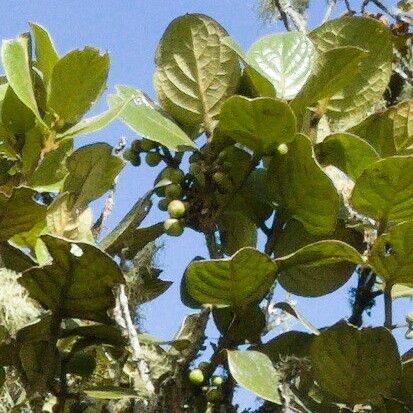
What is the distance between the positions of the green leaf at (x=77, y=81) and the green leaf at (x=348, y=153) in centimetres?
21

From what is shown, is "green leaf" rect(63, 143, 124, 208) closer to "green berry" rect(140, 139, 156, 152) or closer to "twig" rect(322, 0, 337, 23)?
"green berry" rect(140, 139, 156, 152)

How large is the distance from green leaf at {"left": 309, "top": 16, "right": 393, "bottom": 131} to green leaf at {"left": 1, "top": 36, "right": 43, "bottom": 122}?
0.27m

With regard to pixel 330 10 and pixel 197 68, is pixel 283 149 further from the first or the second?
pixel 330 10

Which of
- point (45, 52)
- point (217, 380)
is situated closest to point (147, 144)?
point (45, 52)

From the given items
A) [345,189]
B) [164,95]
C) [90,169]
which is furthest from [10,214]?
[345,189]

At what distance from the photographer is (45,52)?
88cm

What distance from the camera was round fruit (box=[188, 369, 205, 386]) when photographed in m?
0.76

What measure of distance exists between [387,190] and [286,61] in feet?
0.54

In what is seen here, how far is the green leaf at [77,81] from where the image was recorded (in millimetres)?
850

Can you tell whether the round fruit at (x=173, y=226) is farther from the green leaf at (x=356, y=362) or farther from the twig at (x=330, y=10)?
the twig at (x=330, y=10)

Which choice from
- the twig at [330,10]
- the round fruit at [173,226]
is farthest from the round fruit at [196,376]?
the twig at [330,10]

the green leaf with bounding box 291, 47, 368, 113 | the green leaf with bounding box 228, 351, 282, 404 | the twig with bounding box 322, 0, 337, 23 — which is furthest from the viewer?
the twig with bounding box 322, 0, 337, 23

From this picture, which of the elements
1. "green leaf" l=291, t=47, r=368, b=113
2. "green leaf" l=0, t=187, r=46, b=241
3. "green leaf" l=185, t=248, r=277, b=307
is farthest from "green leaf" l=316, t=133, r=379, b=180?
"green leaf" l=0, t=187, r=46, b=241

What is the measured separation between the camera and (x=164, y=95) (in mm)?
887
